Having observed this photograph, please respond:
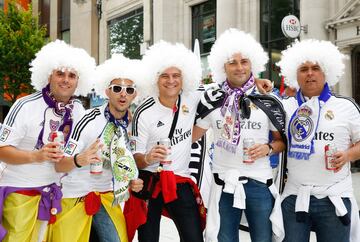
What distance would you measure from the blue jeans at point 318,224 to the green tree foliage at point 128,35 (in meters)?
22.0

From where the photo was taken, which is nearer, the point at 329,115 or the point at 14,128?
the point at 14,128

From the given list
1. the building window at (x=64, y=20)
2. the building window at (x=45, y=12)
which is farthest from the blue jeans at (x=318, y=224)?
the building window at (x=45, y=12)

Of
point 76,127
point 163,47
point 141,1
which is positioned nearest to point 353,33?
point 163,47

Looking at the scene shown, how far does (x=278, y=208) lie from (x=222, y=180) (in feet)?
1.76

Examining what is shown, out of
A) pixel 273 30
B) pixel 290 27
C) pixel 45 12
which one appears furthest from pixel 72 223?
pixel 45 12

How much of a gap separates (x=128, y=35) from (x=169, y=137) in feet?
76.5

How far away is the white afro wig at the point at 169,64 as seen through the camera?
162 inches

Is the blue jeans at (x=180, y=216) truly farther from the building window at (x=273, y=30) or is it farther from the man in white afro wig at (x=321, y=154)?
the building window at (x=273, y=30)

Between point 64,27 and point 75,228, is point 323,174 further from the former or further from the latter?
point 64,27

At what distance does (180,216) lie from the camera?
392 cm

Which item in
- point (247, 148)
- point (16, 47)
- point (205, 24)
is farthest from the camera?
point (16, 47)

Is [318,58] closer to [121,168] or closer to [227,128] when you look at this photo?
[227,128]

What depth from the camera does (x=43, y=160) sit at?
338cm

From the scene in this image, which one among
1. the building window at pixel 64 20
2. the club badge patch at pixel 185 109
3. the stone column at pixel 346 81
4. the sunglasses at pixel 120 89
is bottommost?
the club badge patch at pixel 185 109
